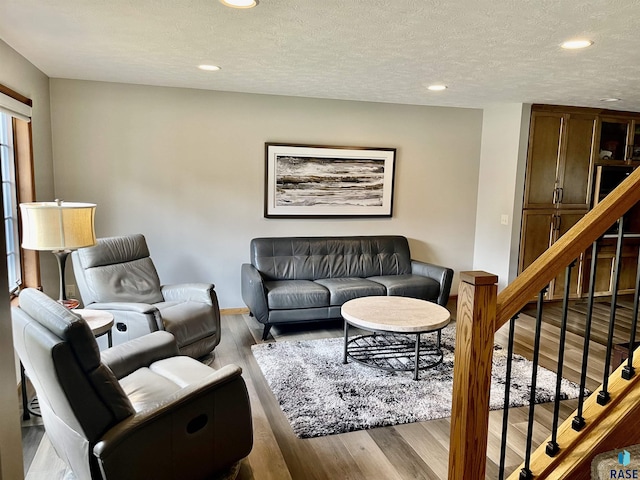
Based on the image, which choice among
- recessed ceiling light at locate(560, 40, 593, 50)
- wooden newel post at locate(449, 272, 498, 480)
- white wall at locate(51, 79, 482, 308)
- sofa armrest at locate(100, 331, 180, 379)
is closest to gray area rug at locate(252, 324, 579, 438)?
sofa armrest at locate(100, 331, 180, 379)

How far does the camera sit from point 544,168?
5.09 m

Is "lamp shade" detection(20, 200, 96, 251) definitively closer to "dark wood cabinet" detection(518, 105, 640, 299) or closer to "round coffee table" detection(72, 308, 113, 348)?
"round coffee table" detection(72, 308, 113, 348)

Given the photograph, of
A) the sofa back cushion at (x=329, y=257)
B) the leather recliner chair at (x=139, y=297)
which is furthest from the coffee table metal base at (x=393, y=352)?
the leather recliner chair at (x=139, y=297)

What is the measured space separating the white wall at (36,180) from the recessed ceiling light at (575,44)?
3063 mm

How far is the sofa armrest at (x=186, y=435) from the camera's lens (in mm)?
1685

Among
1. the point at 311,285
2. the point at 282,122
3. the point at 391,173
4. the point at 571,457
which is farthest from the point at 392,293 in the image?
the point at 571,457

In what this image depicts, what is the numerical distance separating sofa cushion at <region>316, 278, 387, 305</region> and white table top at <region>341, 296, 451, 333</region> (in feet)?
1.79

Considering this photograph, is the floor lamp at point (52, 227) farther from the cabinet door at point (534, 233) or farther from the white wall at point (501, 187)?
the cabinet door at point (534, 233)

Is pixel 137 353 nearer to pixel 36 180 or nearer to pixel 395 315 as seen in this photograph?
pixel 395 315

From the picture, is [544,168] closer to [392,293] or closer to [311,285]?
[392,293]

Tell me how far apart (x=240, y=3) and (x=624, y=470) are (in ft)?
8.16

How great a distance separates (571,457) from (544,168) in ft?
13.6

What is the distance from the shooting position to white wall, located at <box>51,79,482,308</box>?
14.2ft

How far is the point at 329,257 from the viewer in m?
4.95
